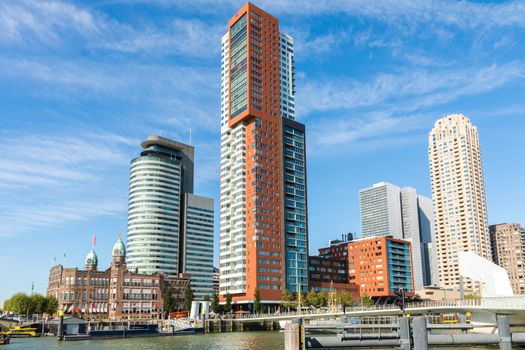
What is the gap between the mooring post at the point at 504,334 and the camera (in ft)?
72.5

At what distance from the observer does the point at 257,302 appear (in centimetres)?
19550

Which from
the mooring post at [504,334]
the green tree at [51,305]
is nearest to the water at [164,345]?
the mooring post at [504,334]

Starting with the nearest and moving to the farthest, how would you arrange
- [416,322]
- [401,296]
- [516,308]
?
[416,322] → [401,296] → [516,308]

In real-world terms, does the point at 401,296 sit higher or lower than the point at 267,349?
higher

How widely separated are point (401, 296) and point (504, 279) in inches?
3106

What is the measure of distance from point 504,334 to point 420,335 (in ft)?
11.6

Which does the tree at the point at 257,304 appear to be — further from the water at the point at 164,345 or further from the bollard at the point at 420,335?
the bollard at the point at 420,335

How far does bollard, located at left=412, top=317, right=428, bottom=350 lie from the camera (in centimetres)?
2250

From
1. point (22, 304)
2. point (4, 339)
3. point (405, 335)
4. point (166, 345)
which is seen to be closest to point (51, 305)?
point (22, 304)

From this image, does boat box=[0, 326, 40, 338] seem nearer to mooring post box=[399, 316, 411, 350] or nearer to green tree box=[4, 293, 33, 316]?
green tree box=[4, 293, 33, 316]

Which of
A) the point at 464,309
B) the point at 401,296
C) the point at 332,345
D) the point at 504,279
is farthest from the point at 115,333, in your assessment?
the point at 332,345

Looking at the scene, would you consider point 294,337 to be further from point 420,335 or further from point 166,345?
point 166,345

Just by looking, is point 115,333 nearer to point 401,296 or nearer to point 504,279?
point 504,279

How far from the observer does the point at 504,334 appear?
22.3m
